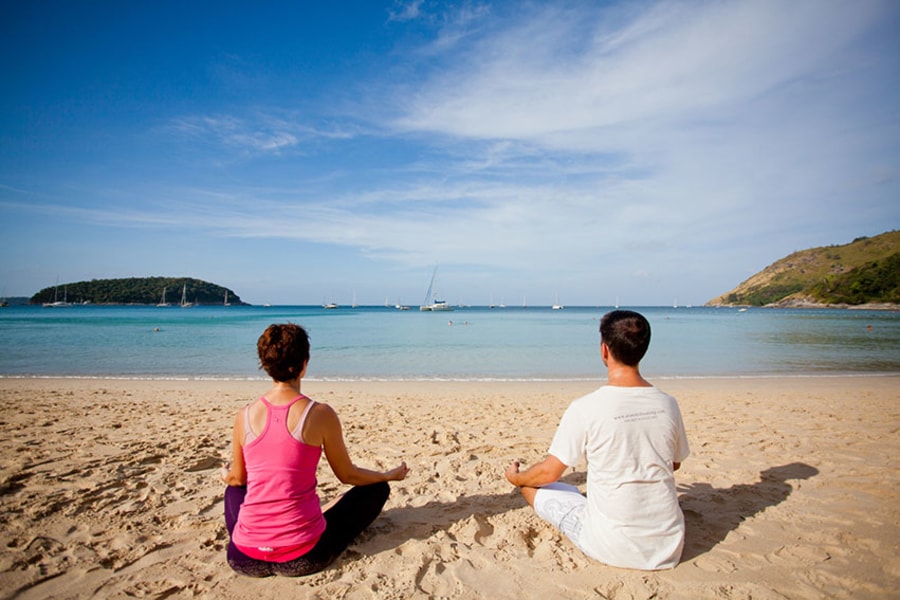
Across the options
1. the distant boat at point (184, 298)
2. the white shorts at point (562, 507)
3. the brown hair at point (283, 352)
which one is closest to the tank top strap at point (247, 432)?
the brown hair at point (283, 352)

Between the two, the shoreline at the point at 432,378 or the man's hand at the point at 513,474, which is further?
the shoreline at the point at 432,378

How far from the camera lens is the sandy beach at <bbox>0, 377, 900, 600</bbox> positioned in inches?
110

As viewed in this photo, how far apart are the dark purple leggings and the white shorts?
121cm

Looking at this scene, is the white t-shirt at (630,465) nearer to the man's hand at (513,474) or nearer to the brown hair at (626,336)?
the brown hair at (626,336)

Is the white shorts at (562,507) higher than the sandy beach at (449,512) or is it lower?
higher

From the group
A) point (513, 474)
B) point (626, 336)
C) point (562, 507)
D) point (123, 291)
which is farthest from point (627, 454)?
point (123, 291)

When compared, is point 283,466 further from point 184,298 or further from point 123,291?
point 123,291

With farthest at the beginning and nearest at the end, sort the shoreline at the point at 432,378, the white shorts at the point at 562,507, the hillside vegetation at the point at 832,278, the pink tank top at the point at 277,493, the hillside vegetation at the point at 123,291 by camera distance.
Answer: the hillside vegetation at the point at 123,291, the hillside vegetation at the point at 832,278, the shoreline at the point at 432,378, the white shorts at the point at 562,507, the pink tank top at the point at 277,493

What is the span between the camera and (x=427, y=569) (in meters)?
3.01

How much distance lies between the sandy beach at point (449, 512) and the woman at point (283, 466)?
7.9 inches

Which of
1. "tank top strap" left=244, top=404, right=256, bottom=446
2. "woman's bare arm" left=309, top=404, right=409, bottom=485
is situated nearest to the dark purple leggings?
"woman's bare arm" left=309, top=404, right=409, bottom=485

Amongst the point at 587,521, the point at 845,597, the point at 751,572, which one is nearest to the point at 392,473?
the point at 587,521

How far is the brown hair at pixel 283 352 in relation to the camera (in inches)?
106

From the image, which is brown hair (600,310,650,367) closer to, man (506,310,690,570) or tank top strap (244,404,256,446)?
man (506,310,690,570)
